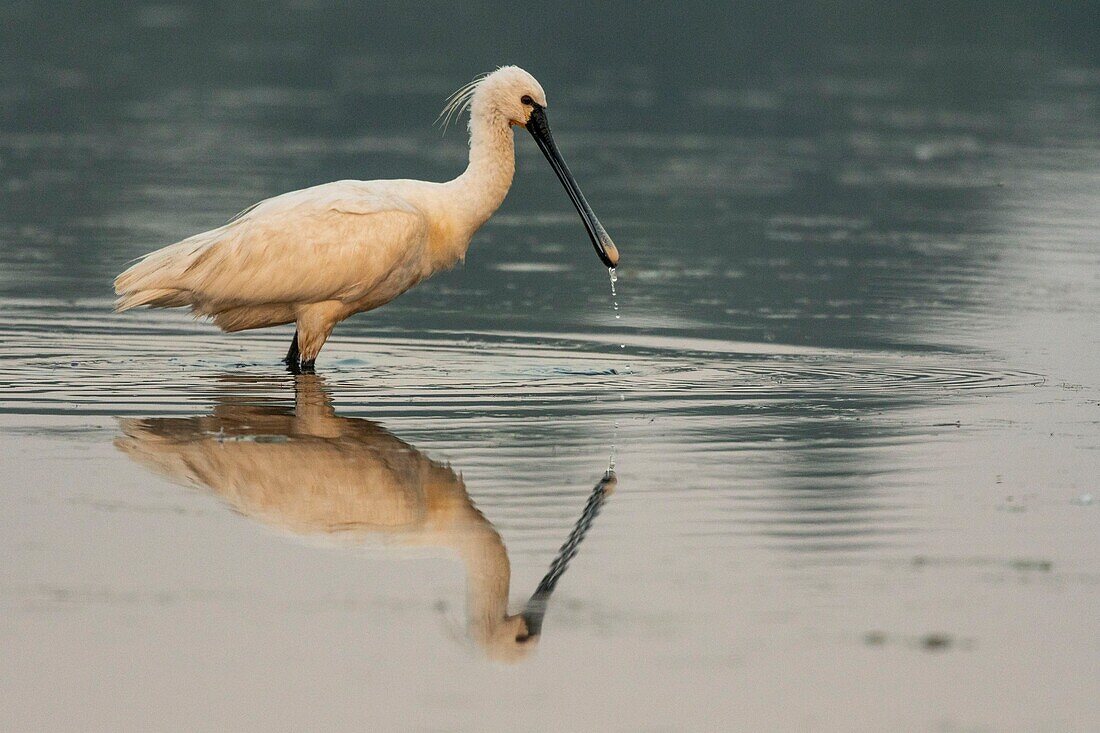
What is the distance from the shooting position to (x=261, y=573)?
8.09m

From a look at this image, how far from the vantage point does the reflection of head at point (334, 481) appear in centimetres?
814

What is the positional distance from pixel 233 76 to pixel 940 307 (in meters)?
23.2

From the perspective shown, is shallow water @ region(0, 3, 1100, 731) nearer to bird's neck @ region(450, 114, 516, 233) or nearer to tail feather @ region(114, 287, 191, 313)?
tail feather @ region(114, 287, 191, 313)

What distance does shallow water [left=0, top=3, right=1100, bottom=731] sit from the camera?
6.98m

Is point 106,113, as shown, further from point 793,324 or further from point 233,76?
point 793,324

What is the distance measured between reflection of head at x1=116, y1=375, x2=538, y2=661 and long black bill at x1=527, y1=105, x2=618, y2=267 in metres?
3.00

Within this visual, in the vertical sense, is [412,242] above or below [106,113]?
above

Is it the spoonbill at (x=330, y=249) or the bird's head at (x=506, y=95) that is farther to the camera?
the bird's head at (x=506, y=95)

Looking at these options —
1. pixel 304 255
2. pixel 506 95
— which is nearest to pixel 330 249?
pixel 304 255

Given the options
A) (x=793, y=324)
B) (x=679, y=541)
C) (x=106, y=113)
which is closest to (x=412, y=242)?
(x=793, y=324)

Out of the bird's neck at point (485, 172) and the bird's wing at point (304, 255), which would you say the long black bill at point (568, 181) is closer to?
the bird's neck at point (485, 172)

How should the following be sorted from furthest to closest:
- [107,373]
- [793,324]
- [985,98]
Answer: [985,98] → [793,324] → [107,373]

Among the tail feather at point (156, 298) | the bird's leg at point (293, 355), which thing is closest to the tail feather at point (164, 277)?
the tail feather at point (156, 298)

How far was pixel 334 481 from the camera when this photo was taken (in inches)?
378
